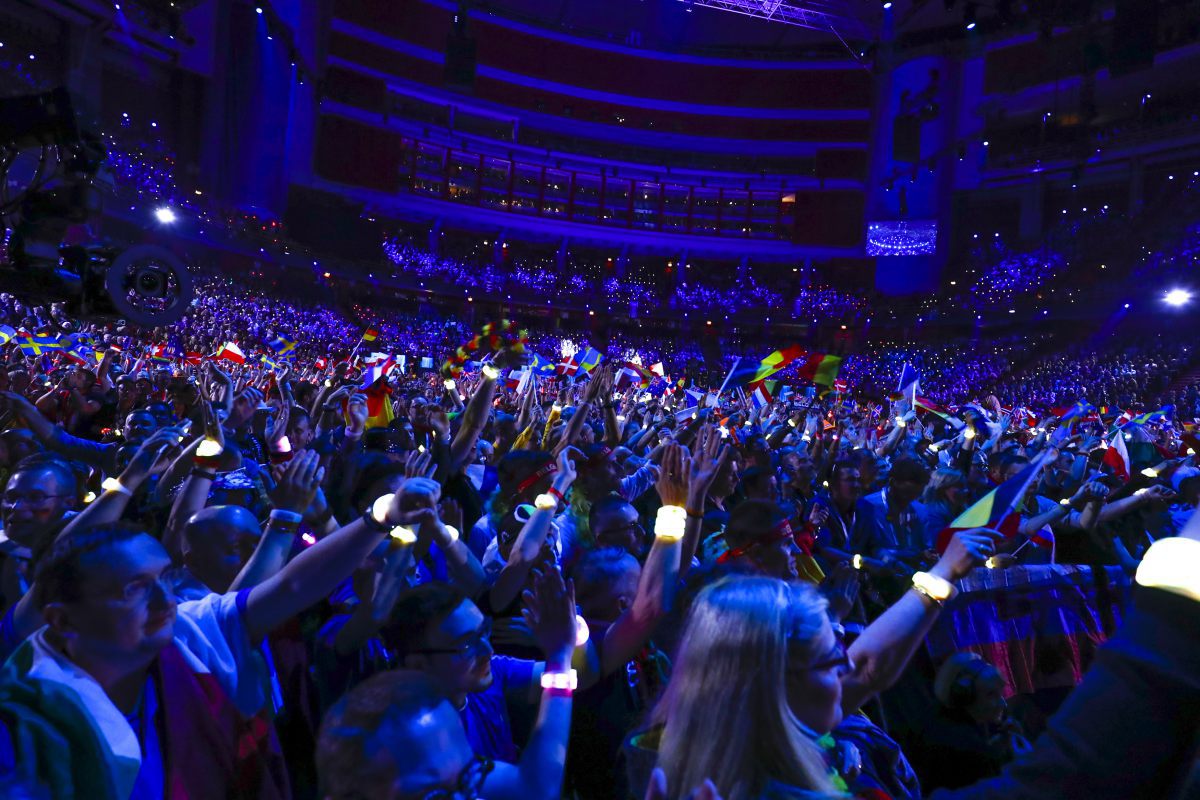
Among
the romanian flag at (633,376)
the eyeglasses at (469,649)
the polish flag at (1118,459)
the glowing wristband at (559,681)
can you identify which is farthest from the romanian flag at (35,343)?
the polish flag at (1118,459)

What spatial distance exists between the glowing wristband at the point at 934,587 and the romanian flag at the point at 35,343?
11.8 metres

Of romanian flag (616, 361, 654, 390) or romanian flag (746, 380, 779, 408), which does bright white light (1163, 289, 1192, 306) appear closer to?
romanian flag (746, 380, 779, 408)

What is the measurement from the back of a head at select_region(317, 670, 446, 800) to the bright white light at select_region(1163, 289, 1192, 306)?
2952cm

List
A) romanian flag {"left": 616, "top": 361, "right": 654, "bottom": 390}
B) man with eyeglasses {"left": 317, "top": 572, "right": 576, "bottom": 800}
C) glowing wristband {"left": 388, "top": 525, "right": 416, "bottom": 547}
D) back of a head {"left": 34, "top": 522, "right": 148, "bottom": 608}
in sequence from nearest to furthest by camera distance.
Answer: man with eyeglasses {"left": 317, "top": 572, "right": 576, "bottom": 800}
back of a head {"left": 34, "top": 522, "right": 148, "bottom": 608}
glowing wristband {"left": 388, "top": 525, "right": 416, "bottom": 547}
romanian flag {"left": 616, "top": 361, "right": 654, "bottom": 390}

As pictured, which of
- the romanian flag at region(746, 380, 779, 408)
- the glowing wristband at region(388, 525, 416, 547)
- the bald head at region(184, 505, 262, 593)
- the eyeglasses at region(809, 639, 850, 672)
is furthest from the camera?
the romanian flag at region(746, 380, 779, 408)

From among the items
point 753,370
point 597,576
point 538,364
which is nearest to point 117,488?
point 597,576

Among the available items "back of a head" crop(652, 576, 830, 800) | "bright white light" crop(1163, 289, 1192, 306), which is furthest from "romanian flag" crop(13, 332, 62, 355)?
"bright white light" crop(1163, 289, 1192, 306)

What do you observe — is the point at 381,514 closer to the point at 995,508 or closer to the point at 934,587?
the point at 934,587

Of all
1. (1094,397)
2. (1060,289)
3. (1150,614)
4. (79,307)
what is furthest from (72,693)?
(1060,289)

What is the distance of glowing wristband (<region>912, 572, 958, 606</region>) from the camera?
2.33 m

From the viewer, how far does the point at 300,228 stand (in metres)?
36.7

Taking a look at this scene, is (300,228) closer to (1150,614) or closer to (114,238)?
(114,238)

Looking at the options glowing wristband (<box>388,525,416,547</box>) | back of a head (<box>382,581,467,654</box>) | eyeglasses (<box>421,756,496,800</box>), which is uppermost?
glowing wristband (<box>388,525,416,547</box>)

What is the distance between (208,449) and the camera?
3369 millimetres
